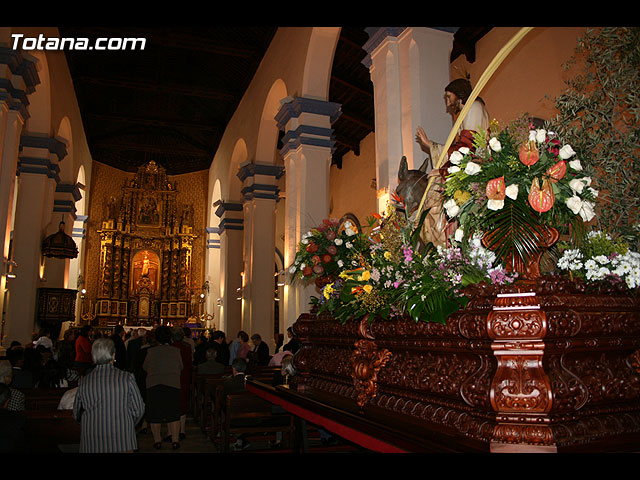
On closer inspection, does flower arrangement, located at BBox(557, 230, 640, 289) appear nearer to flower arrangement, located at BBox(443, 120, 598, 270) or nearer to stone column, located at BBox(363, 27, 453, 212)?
flower arrangement, located at BBox(443, 120, 598, 270)

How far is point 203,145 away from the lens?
2231 centimetres

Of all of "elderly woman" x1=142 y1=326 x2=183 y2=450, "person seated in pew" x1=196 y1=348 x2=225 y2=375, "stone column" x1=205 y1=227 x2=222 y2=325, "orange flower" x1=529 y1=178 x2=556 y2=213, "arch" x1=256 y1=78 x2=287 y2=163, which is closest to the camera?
"orange flower" x1=529 y1=178 x2=556 y2=213

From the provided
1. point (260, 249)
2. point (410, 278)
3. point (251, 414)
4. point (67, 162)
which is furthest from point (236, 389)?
point (67, 162)

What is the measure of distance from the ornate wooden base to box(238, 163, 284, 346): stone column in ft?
37.0

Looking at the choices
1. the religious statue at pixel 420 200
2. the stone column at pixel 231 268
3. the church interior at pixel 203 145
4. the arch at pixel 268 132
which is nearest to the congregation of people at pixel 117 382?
the church interior at pixel 203 145

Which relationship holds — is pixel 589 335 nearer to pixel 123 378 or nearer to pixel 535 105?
pixel 123 378

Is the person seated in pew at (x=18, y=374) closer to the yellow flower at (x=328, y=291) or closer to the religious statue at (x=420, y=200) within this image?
the yellow flower at (x=328, y=291)

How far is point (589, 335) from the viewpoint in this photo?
79.5 inches

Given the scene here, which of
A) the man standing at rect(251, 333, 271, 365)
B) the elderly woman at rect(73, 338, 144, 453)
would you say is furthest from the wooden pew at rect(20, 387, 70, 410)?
the man standing at rect(251, 333, 271, 365)

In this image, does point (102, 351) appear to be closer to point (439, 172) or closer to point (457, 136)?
point (439, 172)

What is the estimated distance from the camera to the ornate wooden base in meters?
1.86

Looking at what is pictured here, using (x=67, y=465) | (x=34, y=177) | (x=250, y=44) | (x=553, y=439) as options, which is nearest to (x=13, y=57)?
(x=34, y=177)

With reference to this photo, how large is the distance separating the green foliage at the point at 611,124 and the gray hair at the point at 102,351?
311 centimetres

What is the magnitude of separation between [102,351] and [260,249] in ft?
33.8
